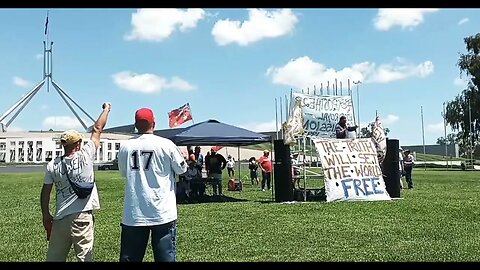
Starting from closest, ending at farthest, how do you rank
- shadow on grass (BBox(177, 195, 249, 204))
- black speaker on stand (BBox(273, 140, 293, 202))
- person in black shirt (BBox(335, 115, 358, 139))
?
1. black speaker on stand (BBox(273, 140, 293, 202))
2. person in black shirt (BBox(335, 115, 358, 139))
3. shadow on grass (BBox(177, 195, 249, 204))

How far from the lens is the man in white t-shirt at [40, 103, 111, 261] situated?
5.29 metres

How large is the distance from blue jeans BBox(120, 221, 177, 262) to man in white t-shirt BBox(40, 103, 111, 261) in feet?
2.34

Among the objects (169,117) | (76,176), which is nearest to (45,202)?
(76,176)

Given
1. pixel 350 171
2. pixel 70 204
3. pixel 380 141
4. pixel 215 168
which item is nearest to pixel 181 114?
pixel 215 168

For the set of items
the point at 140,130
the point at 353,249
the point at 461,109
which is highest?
the point at 461,109

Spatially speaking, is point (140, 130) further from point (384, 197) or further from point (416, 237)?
point (384, 197)

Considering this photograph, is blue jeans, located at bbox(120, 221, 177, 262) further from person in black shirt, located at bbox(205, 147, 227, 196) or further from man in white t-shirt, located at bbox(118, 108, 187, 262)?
person in black shirt, located at bbox(205, 147, 227, 196)

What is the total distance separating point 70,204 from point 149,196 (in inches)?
40.4

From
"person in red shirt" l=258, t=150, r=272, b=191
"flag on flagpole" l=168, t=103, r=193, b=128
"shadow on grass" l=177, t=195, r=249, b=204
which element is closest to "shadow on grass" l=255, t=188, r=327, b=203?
"shadow on grass" l=177, t=195, r=249, b=204

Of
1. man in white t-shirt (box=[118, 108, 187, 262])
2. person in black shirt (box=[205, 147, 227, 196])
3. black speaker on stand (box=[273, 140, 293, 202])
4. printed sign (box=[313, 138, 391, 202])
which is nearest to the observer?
man in white t-shirt (box=[118, 108, 187, 262])

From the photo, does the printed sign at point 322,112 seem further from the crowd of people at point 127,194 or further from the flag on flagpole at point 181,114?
the flag on flagpole at point 181,114

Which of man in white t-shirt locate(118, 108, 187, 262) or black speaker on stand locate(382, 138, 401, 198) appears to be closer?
man in white t-shirt locate(118, 108, 187, 262)
